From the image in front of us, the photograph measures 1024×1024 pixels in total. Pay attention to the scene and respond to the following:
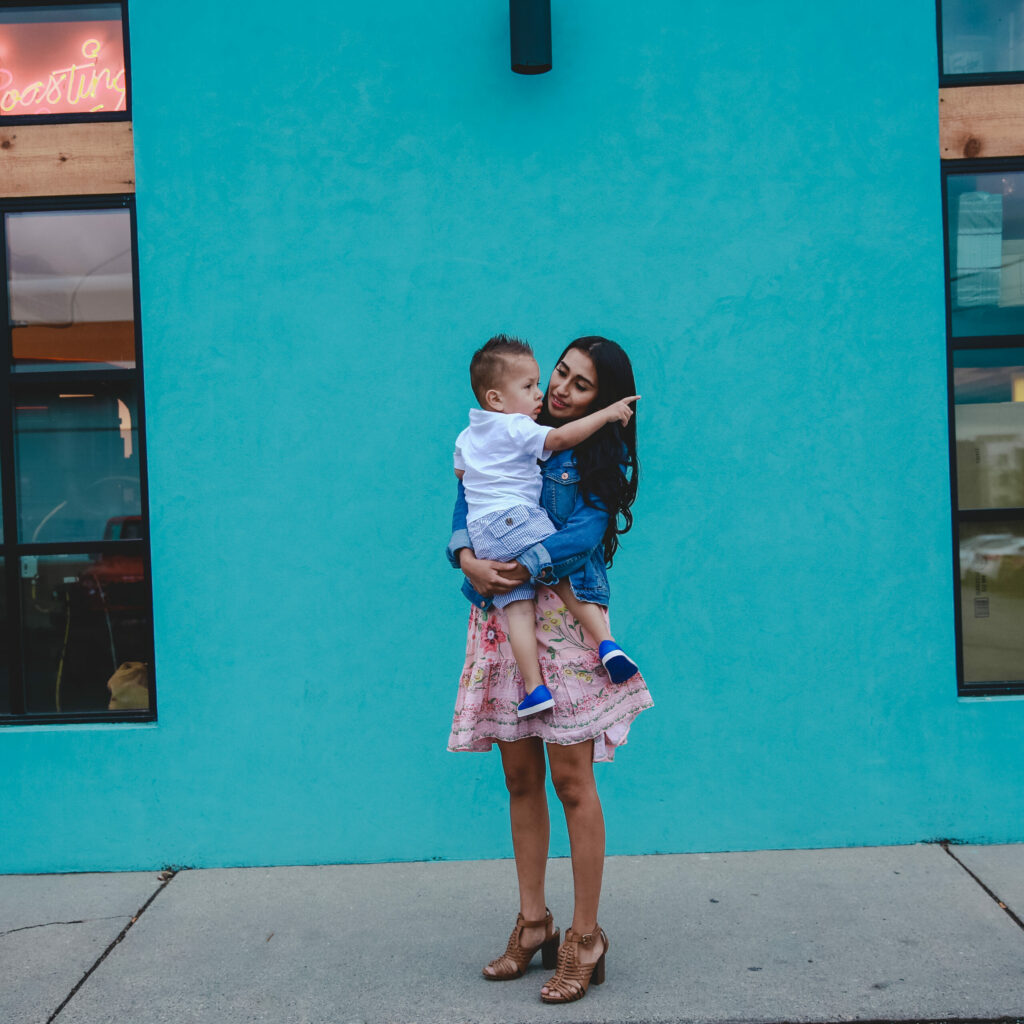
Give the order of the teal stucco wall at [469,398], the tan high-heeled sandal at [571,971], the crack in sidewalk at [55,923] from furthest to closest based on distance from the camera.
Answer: the teal stucco wall at [469,398] < the crack in sidewalk at [55,923] < the tan high-heeled sandal at [571,971]

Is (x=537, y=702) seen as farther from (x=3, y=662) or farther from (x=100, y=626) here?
(x=3, y=662)

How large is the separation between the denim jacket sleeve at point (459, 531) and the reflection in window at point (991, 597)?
2.22m


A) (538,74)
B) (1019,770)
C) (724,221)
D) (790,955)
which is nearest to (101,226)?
(538,74)

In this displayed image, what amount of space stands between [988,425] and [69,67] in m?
3.96

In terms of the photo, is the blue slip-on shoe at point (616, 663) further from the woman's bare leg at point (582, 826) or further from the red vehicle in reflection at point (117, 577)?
the red vehicle in reflection at point (117, 577)

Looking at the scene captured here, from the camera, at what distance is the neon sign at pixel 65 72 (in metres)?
4.08

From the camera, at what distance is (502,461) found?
2.92 metres

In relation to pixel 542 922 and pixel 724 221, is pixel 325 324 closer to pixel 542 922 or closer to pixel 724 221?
pixel 724 221

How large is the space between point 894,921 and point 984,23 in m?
3.42

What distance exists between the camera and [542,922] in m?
3.09

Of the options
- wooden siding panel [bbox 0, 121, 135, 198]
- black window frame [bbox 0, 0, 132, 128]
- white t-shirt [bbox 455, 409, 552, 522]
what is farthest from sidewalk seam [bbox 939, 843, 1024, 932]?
black window frame [bbox 0, 0, 132, 128]

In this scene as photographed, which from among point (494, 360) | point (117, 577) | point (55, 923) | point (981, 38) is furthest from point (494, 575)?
point (981, 38)

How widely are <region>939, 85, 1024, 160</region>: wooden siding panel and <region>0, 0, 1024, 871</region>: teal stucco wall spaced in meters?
0.07

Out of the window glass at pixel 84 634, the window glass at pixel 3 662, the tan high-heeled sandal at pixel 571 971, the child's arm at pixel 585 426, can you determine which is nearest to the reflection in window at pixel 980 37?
the child's arm at pixel 585 426
